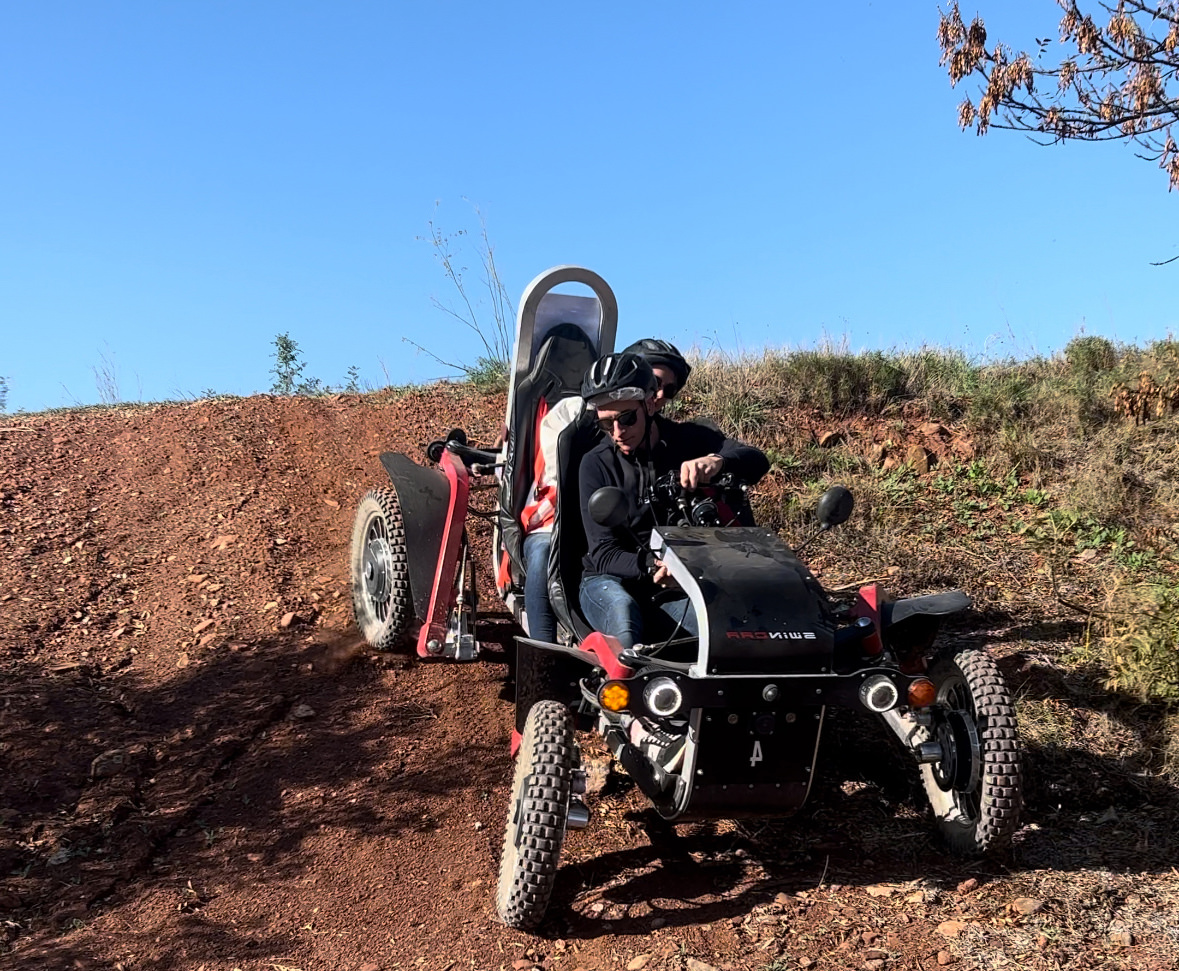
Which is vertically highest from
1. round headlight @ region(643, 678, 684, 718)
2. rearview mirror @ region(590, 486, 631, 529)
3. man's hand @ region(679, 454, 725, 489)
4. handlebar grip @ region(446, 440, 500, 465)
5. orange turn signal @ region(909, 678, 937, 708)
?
handlebar grip @ region(446, 440, 500, 465)

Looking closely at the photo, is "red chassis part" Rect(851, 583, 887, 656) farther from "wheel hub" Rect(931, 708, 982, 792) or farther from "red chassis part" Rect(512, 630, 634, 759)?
"red chassis part" Rect(512, 630, 634, 759)

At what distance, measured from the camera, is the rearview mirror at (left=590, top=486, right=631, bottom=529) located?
13.1 feet

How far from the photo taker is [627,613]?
417 centimetres

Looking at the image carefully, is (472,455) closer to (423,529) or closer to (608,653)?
(423,529)

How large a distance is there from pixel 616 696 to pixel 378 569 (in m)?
2.99

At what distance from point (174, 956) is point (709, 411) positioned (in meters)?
6.38

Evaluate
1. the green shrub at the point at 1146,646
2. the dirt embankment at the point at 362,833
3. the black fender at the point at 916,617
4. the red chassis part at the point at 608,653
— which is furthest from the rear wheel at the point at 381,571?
the green shrub at the point at 1146,646

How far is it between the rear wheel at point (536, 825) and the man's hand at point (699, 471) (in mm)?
1222

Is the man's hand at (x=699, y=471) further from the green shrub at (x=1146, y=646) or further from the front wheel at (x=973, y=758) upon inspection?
the green shrub at (x=1146, y=646)

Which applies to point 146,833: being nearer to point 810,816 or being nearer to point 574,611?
point 574,611

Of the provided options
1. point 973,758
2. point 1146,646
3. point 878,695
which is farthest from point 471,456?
point 1146,646

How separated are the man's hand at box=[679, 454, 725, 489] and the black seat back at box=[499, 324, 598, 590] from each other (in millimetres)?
1465

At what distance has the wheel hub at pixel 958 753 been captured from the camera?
4.02m

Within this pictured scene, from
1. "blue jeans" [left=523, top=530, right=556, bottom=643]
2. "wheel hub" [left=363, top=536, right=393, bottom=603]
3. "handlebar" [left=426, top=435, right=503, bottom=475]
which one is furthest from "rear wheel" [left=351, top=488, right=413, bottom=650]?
"blue jeans" [left=523, top=530, right=556, bottom=643]
